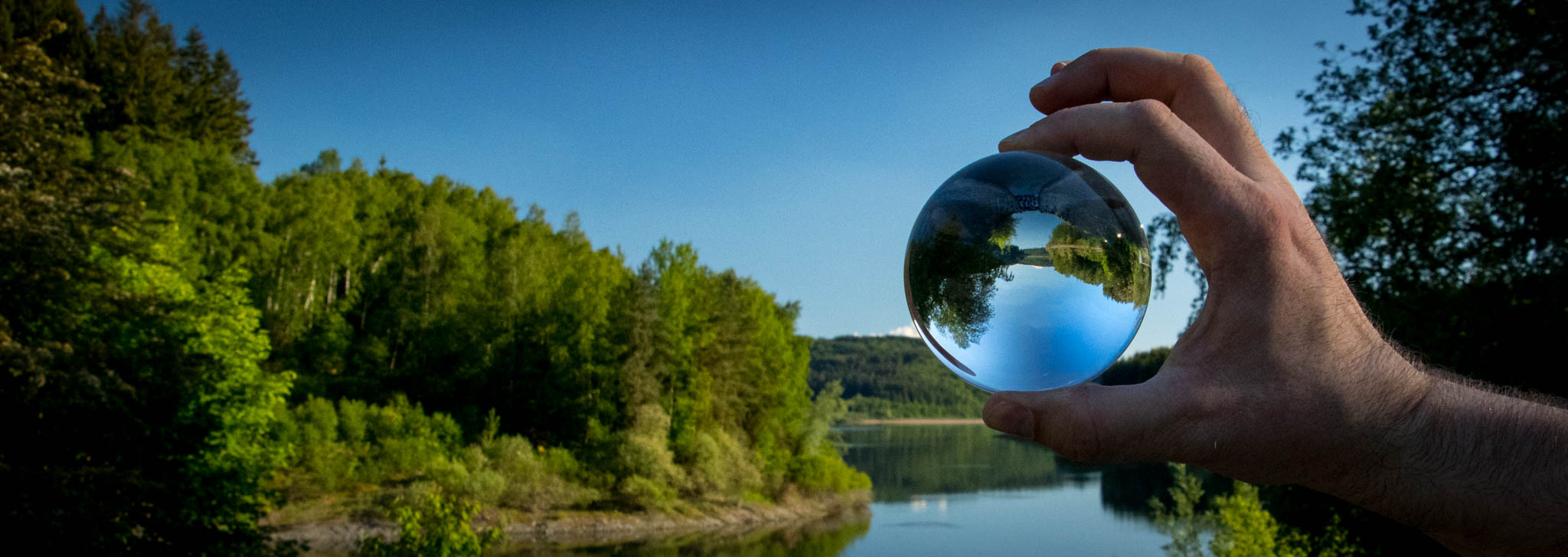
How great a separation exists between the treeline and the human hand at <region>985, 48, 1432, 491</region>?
15645mm

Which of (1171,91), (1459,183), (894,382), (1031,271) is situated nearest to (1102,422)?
(1031,271)

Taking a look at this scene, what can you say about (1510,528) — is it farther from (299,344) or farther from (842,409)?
(842,409)

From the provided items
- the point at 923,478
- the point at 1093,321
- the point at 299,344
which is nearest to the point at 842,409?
the point at 923,478

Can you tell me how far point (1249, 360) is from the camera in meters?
1.40

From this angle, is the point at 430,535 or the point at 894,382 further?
the point at 894,382

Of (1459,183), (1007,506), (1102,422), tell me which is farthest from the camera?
(1007,506)

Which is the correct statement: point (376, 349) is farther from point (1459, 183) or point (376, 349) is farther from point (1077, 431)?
point (1077, 431)

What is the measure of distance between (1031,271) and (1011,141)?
38cm

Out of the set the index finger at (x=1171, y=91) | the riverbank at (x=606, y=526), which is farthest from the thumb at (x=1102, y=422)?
the riverbank at (x=606, y=526)

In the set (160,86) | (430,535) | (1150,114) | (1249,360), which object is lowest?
(430,535)

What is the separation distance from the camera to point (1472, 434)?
1.38m

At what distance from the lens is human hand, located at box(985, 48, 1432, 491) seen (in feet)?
4.50

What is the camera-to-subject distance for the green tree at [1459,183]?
9117 millimetres

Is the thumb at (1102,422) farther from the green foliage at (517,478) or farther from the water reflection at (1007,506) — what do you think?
the green foliage at (517,478)
